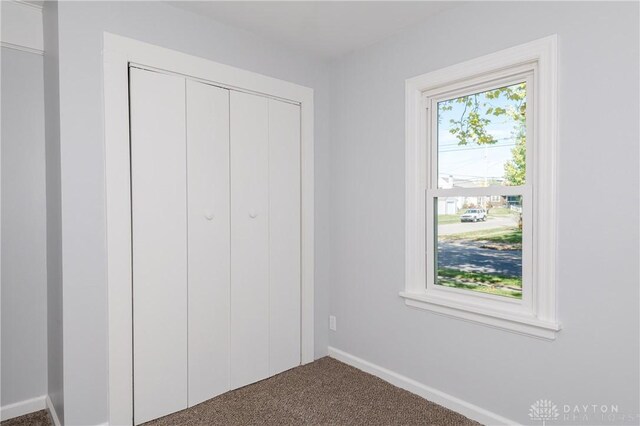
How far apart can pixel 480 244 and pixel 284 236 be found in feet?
4.47

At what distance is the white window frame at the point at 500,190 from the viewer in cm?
192

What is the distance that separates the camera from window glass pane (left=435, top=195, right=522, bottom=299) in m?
2.19

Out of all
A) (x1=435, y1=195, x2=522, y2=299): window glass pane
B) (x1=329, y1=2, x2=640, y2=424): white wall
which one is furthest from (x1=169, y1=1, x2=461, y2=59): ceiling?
(x1=435, y1=195, x2=522, y2=299): window glass pane

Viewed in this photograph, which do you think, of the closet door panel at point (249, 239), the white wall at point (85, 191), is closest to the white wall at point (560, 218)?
the closet door panel at point (249, 239)

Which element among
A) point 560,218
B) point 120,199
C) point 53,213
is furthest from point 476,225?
point 53,213

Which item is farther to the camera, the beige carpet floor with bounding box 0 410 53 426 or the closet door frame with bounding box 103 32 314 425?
the beige carpet floor with bounding box 0 410 53 426

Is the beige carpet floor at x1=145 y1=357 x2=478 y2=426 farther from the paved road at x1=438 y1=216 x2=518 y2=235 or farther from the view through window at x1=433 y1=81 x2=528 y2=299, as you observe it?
the paved road at x1=438 y1=216 x2=518 y2=235

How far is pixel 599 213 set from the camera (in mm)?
1780

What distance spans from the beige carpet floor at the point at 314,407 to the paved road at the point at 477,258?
2.88 feet

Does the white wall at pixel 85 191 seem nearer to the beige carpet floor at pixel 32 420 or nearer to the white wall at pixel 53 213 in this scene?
the white wall at pixel 53 213

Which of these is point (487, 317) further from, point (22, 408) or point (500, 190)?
point (22, 408)

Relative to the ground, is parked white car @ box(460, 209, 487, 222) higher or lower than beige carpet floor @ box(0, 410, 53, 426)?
higher

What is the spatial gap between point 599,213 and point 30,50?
322 cm

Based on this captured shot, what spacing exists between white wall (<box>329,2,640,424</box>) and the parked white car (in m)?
0.42
